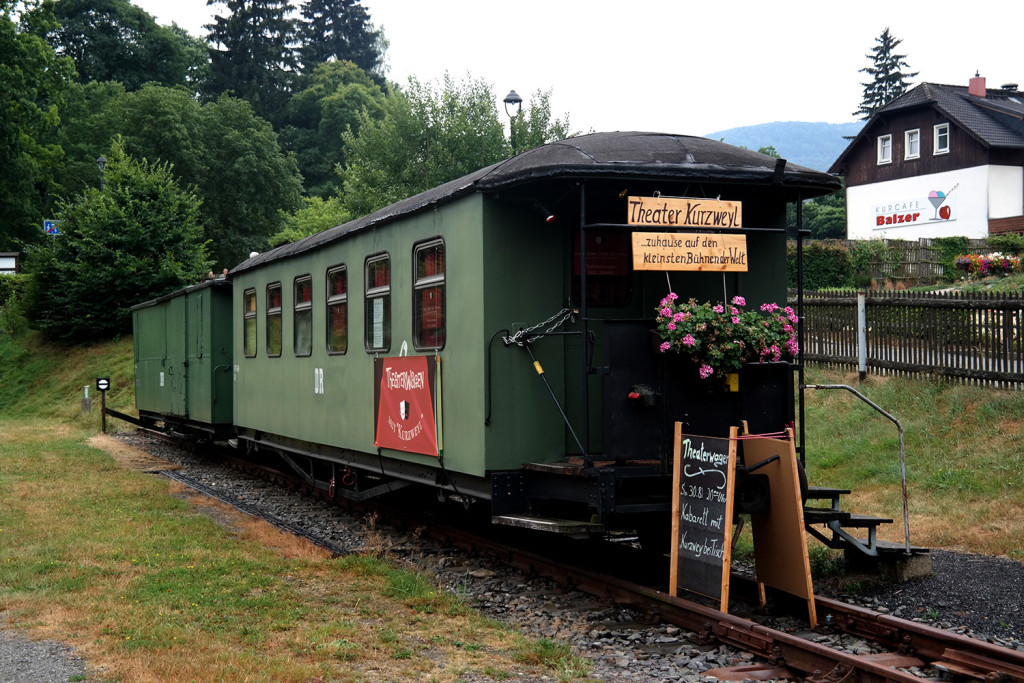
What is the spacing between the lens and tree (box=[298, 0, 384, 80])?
253 feet

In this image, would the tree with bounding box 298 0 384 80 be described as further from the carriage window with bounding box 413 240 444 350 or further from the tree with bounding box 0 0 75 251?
the carriage window with bounding box 413 240 444 350

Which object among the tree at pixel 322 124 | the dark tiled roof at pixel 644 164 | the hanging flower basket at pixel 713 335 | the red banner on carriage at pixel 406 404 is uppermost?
the tree at pixel 322 124

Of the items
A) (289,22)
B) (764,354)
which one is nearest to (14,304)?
(764,354)

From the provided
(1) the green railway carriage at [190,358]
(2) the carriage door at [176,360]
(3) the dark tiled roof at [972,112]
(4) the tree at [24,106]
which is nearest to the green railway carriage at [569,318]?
(1) the green railway carriage at [190,358]

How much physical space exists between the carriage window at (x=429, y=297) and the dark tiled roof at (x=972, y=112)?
31.5m

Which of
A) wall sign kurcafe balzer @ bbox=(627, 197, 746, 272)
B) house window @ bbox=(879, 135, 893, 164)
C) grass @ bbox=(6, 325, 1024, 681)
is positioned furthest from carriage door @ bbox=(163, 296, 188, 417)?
house window @ bbox=(879, 135, 893, 164)

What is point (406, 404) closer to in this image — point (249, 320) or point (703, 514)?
point (703, 514)

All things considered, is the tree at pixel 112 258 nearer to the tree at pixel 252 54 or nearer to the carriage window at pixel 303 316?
the carriage window at pixel 303 316

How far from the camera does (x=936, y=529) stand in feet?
29.9

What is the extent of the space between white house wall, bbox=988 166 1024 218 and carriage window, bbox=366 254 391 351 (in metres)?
34.8

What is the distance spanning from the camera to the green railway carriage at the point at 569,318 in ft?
22.4

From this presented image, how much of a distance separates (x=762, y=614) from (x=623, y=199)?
3064 millimetres

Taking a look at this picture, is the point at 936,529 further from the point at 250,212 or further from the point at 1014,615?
the point at 250,212

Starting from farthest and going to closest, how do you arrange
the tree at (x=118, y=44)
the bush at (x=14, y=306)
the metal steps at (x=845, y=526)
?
the tree at (x=118, y=44) → the bush at (x=14, y=306) → the metal steps at (x=845, y=526)
